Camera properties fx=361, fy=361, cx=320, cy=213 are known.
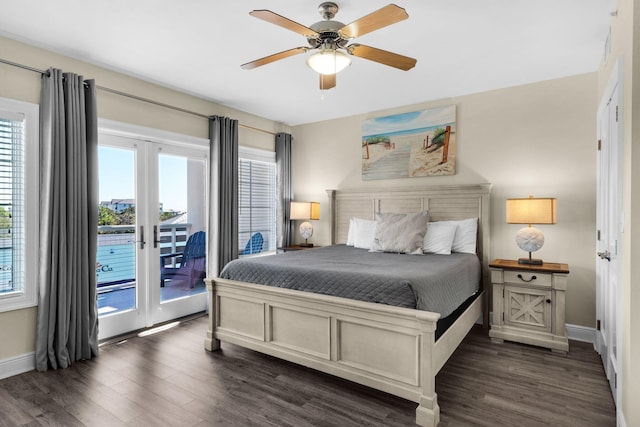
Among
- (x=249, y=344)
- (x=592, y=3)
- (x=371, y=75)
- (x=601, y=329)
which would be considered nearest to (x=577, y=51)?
(x=592, y=3)

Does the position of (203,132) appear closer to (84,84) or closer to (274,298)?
(84,84)

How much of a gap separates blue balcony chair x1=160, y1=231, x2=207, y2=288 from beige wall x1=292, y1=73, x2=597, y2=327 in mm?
2610

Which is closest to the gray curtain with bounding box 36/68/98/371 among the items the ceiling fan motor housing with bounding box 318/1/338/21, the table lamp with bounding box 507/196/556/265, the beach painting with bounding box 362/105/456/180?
the ceiling fan motor housing with bounding box 318/1/338/21

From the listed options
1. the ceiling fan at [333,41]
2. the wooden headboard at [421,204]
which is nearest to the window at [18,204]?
the ceiling fan at [333,41]

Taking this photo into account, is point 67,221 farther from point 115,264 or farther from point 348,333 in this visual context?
point 348,333

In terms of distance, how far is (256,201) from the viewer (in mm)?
5078

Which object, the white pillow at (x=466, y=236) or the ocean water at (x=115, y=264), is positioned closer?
the ocean water at (x=115, y=264)

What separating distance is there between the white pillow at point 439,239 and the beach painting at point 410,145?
29.2 inches

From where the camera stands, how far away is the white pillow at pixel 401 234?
367 centimetres

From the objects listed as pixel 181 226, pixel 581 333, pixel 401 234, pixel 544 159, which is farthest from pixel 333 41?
pixel 581 333

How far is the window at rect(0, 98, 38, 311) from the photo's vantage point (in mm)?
2758

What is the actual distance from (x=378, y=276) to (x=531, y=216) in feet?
5.83

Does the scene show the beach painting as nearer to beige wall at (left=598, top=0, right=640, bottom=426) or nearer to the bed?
the bed

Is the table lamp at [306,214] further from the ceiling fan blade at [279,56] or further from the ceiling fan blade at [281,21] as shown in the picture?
the ceiling fan blade at [281,21]
